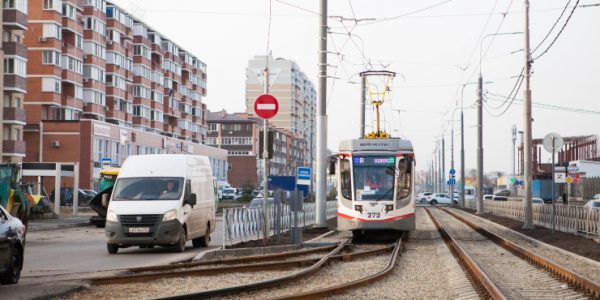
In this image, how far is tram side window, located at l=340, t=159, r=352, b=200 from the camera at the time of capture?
85.2 feet

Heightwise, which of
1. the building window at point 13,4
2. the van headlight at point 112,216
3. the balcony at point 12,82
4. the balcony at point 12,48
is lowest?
the van headlight at point 112,216

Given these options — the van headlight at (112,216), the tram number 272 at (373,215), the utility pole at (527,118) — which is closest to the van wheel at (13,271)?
the van headlight at (112,216)

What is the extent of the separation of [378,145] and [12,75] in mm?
47908

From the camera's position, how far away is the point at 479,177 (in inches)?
2153

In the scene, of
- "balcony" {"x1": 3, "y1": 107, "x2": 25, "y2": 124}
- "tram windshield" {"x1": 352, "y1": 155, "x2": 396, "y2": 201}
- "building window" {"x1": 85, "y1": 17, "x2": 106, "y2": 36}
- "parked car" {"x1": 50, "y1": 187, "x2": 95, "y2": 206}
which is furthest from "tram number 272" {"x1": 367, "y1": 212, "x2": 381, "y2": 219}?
"building window" {"x1": 85, "y1": 17, "x2": 106, "y2": 36}

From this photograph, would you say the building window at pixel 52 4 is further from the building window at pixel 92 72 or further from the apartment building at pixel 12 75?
the apartment building at pixel 12 75

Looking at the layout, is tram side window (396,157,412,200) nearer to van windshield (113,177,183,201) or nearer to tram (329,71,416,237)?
tram (329,71,416,237)

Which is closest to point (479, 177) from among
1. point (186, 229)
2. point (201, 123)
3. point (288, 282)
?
point (186, 229)

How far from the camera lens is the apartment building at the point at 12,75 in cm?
6600

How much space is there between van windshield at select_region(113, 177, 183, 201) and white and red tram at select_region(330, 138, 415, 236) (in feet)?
19.4

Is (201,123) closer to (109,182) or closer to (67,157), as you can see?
(67,157)

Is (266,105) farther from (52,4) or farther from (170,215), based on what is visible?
(52,4)

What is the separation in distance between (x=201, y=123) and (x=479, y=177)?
277 feet

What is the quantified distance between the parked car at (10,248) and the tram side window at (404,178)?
13835 millimetres
